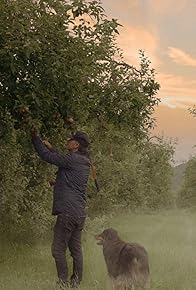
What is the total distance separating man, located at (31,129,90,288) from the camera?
1058cm

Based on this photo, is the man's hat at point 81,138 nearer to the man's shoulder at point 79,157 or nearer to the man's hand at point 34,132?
the man's shoulder at point 79,157

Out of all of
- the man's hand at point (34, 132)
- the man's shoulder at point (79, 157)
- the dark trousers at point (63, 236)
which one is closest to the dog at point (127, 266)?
the dark trousers at point (63, 236)

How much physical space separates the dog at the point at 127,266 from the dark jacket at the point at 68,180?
1.06 metres

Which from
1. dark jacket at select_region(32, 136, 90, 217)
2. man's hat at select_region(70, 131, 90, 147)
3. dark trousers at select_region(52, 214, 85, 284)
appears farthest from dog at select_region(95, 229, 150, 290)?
man's hat at select_region(70, 131, 90, 147)

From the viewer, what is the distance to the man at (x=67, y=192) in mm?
10578

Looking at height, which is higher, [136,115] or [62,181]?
[136,115]

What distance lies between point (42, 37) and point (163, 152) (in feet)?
194

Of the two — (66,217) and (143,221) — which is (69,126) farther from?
(143,221)

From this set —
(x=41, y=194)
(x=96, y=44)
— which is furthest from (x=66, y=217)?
(x=41, y=194)

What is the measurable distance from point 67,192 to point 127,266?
179 cm

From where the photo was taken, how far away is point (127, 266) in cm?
970

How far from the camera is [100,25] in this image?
42.5 ft

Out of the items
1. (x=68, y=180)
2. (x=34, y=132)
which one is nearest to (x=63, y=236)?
(x=68, y=180)

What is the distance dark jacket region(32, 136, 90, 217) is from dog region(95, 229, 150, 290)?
1.06 m
